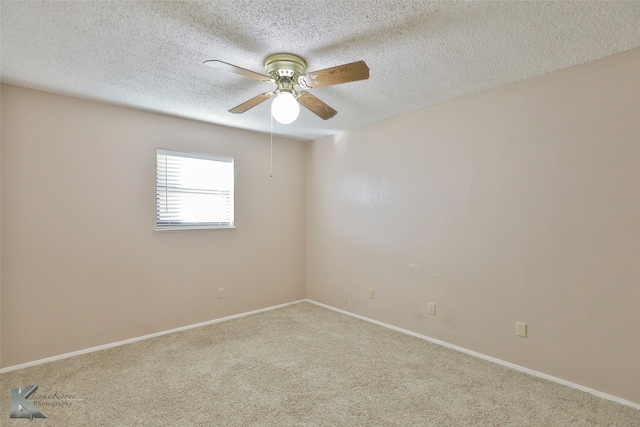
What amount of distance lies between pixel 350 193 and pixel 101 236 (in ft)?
8.91

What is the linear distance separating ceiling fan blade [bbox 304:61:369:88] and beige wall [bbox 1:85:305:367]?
6.97 feet

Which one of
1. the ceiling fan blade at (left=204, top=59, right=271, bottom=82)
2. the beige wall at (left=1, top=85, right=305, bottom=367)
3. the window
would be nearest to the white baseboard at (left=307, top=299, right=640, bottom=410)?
the beige wall at (left=1, top=85, right=305, bottom=367)

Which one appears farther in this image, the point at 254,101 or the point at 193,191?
the point at 193,191

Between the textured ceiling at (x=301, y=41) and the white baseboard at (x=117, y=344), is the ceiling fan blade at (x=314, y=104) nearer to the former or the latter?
the textured ceiling at (x=301, y=41)

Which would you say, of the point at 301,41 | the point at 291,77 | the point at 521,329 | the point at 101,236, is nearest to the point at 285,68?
the point at 291,77

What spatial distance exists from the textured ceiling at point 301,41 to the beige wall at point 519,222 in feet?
1.09

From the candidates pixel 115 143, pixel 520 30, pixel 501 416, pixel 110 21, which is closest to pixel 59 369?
pixel 115 143

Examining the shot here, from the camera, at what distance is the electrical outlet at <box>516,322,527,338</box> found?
2.57m

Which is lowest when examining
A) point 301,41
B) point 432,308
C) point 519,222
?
point 432,308

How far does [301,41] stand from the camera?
198 cm

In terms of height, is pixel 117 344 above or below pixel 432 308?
below

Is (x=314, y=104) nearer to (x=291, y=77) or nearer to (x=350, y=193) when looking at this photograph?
(x=291, y=77)

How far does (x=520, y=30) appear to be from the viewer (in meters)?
1.87

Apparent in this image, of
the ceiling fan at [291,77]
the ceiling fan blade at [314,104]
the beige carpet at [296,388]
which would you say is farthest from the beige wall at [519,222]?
the ceiling fan at [291,77]
